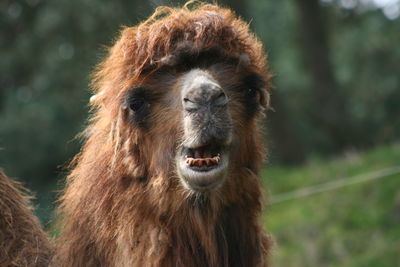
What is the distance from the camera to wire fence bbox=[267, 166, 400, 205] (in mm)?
10349

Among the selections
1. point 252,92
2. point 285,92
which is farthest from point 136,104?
point 285,92

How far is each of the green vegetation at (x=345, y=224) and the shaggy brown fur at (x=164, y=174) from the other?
3.96m

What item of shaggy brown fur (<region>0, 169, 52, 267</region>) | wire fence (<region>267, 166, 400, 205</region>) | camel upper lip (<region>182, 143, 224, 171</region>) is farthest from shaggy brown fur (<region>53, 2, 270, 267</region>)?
wire fence (<region>267, 166, 400, 205</region>)

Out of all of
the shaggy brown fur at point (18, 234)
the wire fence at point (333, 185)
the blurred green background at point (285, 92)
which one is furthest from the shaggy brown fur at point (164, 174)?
the blurred green background at point (285, 92)

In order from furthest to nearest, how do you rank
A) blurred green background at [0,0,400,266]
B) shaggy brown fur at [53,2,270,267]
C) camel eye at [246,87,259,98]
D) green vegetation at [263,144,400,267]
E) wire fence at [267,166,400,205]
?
1. blurred green background at [0,0,400,266]
2. wire fence at [267,166,400,205]
3. green vegetation at [263,144,400,267]
4. camel eye at [246,87,259,98]
5. shaggy brown fur at [53,2,270,267]

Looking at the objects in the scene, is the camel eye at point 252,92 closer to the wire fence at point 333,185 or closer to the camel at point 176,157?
the camel at point 176,157

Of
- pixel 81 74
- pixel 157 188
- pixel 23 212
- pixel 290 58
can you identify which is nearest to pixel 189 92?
pixel 157 188

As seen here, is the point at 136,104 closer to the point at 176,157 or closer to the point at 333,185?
the point at 176,157

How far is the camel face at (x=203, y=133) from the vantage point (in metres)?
3.92

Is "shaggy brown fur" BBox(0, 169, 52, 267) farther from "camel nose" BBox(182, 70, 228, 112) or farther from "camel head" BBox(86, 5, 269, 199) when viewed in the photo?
"camel nose" BBox(182, 70, 228, 112)

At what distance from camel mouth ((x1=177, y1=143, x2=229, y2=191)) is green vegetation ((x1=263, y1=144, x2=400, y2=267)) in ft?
14.0

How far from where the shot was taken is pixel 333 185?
36.1 feet

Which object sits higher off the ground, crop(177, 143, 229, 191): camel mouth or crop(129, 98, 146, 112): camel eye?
crop(129, 98, 146, 112): camel eye

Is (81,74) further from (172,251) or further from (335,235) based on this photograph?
(172,251)
